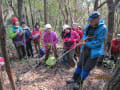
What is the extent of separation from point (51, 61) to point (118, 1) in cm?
321

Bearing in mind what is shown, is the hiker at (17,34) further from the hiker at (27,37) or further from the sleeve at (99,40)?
the sleeve at (99,40)

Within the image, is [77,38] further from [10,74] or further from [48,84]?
[10,74]

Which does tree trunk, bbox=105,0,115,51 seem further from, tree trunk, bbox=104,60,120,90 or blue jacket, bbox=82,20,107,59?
→ tree trunk, bbox=104,60,120,90

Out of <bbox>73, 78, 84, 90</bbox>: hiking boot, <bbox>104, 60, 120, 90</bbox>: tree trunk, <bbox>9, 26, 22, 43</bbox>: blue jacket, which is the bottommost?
A: <bbox>73, 78, 84, 90</bbox>: hiking boot

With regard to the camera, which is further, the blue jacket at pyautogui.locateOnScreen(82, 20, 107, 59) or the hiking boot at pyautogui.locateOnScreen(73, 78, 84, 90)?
the hiking boot at pyautogui.locateOnScreen(73, 78, 84, 90)

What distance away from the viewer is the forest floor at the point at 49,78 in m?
3.16

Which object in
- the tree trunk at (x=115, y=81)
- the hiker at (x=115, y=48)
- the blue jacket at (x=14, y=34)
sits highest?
the blue jacket at (x=14, y=34)

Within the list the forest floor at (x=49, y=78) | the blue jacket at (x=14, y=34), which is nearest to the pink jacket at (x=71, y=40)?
the forest floor at (x=49, y=78)

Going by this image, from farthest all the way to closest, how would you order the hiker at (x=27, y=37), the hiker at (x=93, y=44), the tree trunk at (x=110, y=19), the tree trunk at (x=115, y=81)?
the hiker at (x=27, y=37) → the tree trunk at (x=110, y=19) → the hiker at (x=93, y=44) → the tree trunk at (x=115, y=81)

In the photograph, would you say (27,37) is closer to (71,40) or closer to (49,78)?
(71,40)

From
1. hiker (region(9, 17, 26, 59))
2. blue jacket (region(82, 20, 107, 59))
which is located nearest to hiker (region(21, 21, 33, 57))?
hiker (region(9, 17, 26, 59))

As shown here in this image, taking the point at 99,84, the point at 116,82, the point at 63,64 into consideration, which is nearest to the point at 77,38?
the point at 63,64

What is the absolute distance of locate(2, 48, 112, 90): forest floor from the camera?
10.4ft

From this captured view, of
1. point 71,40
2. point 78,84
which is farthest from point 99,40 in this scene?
point 71,40
